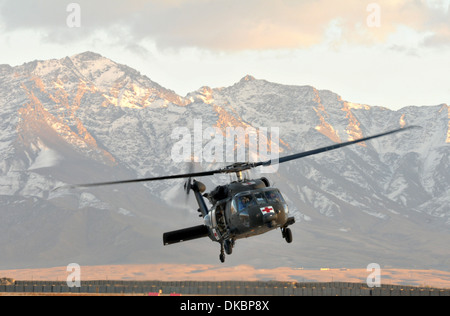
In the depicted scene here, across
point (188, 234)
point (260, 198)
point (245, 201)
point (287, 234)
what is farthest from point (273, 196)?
point (188, 234)

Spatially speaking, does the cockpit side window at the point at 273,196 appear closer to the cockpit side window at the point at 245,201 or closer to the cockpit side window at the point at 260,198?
the cockpit side window at the point at 260,198

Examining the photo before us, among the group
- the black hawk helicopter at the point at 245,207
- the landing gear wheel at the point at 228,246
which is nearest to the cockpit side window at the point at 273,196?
the black hawk helicopter at the point at 245,207

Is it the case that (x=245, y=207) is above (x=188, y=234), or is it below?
above

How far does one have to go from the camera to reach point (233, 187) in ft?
189

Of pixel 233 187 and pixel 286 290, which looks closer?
pixel 233 187

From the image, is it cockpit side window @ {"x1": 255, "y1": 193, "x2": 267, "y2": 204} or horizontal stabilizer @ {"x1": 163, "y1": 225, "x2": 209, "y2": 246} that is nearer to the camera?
cockpit side window @ {"x1": 255, "y1": 193, "x2": 267, "y2": 204}

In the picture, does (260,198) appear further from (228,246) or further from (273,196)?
(228,246)

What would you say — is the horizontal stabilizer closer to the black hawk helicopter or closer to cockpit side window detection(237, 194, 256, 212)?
A: the black hawk helicopter

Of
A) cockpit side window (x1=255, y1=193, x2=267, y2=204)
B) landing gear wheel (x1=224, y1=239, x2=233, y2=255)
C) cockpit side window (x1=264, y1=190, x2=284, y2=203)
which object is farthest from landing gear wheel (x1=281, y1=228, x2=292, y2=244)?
landing gear wheel (x1=224, y1=239, x2=233, y2=255)

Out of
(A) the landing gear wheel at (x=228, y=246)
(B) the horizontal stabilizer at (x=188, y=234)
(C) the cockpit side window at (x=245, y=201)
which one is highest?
(C) the cockpit side window at (x=245, y=201)
